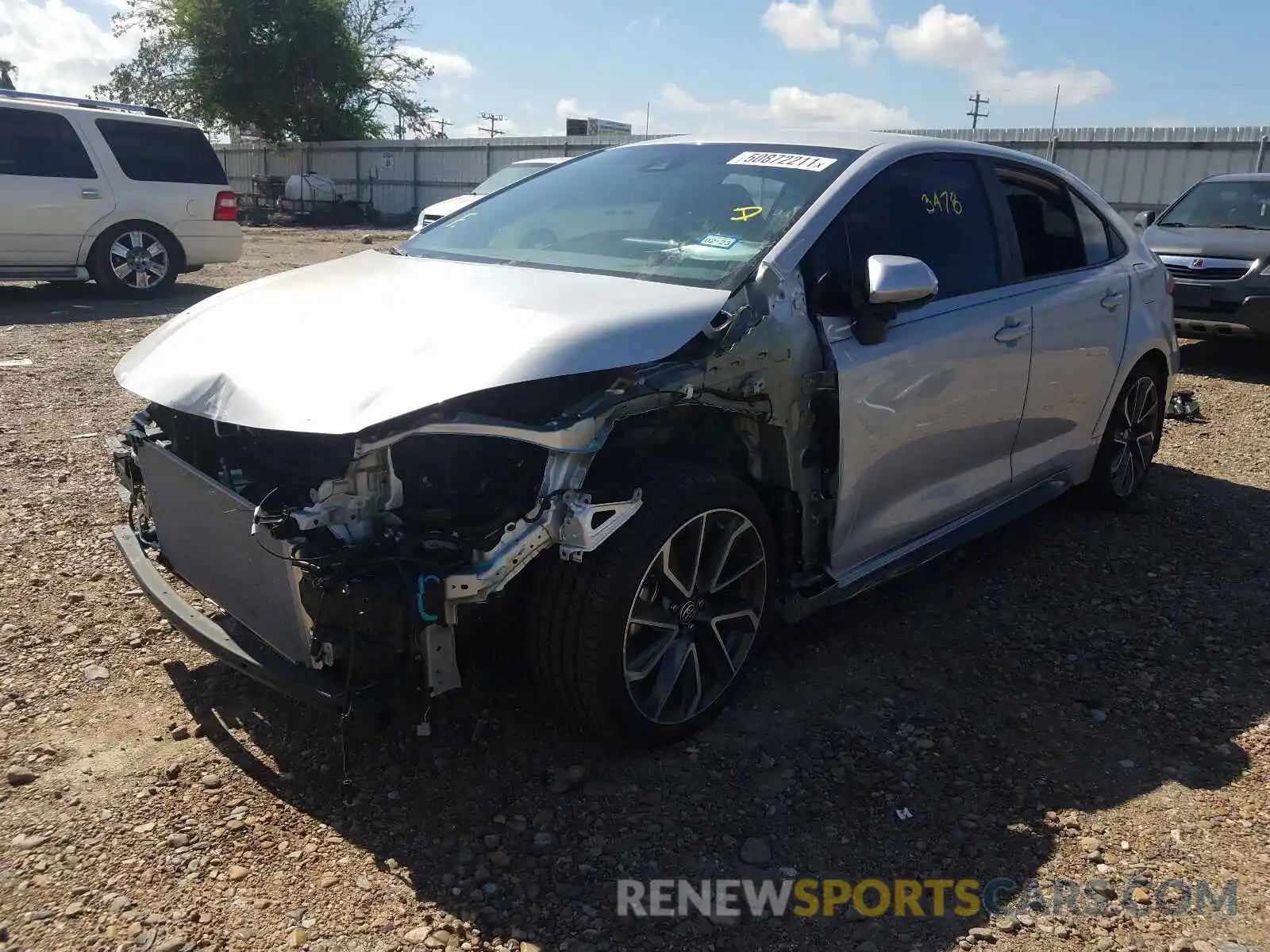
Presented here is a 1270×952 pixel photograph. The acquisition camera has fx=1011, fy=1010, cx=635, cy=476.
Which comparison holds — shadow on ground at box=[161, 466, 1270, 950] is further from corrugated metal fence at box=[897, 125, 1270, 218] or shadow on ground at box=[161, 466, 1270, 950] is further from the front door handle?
corrugated metal fence at box=[897, 125, 1270, 218]

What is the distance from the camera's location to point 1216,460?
6.38m

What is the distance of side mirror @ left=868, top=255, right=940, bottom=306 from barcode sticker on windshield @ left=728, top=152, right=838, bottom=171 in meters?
0.52

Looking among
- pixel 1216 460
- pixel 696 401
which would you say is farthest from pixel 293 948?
pixel 1216 460

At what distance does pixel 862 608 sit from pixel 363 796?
6.95ft

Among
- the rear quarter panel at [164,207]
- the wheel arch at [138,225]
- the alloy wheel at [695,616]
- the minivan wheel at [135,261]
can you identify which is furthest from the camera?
the minivan wheel at [135,261]

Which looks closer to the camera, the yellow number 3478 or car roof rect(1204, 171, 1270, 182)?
the yellow number 3478

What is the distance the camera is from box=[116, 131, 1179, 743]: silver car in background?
2.48m

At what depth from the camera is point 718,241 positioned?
10.9 ft

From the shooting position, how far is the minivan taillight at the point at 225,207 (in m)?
11.6

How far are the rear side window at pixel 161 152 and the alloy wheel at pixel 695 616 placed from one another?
404 inches

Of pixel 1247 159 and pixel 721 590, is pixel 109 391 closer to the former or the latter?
pixel 721 590

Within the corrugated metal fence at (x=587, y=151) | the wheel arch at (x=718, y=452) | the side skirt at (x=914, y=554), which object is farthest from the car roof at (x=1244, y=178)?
the wheel arch at (x=718, y=452)

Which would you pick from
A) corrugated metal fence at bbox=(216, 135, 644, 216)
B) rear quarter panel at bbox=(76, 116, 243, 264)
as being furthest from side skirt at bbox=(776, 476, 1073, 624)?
corrugated metal fence at bbox=(216, 135, 644, 216)

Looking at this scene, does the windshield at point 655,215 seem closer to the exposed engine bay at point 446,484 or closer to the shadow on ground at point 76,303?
the exposed engine bay at point 446,484
